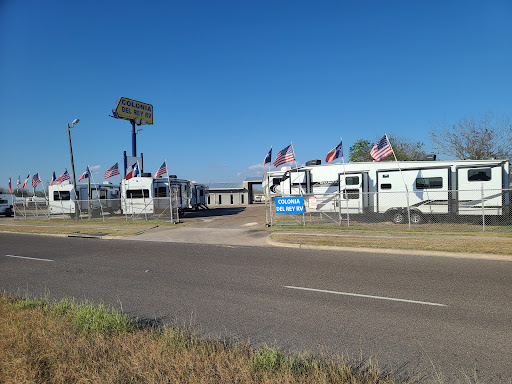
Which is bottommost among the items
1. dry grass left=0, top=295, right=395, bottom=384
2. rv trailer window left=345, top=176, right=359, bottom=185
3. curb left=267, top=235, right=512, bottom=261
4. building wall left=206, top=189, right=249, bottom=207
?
curb left=267, top=235, right=512, bottom=261

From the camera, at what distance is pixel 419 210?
17781 millimetres

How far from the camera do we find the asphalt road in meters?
4.30

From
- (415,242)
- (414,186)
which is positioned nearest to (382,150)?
(414,186)

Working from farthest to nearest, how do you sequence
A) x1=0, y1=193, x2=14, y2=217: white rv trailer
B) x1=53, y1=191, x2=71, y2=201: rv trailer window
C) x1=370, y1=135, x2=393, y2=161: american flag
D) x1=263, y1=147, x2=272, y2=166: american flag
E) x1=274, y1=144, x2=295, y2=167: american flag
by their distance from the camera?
x1=0, y1=193, x2=14, y2=217: white rv trailer, x1=53, y1=191, x2=71, y2=201: rv trailer window, x1=263, y1=147, x2=272, y2=166: american flag, x1=274, y1=144, x2=295, y2=167: american flag, x1=370, y1=135, x2=393, y2=161: american flag

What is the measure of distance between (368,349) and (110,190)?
3102 cm

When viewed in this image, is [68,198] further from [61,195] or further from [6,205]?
[6,205]

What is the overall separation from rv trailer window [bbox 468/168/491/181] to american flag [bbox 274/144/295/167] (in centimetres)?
916

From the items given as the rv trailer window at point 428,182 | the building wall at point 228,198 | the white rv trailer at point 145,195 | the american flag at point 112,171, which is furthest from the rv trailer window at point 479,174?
the building wall at point 228,198

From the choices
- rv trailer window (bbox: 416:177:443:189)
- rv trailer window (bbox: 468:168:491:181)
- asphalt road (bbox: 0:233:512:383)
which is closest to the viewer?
asphalt road (bbox: 0:233:512:383)

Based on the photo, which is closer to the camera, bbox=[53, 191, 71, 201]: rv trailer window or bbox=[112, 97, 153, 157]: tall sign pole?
bbox=[53, 191, 71, 201]: rv trailer window

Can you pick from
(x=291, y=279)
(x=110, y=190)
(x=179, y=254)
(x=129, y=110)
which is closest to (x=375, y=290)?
(x=291, y=279)

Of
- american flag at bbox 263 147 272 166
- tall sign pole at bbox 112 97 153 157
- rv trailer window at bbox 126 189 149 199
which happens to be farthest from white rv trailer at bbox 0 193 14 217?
american flag at bbox 263 147 272 166

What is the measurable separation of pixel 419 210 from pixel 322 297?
13.4 m

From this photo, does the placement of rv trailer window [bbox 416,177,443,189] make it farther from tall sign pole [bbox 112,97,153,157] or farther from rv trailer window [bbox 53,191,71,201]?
tall sign pole [bbox 112,97,153,157]
